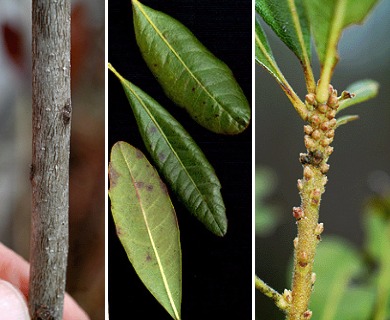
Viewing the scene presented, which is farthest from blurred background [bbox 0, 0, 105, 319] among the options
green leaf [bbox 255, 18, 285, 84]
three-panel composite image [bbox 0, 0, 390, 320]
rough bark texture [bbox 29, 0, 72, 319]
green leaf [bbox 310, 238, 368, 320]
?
green leaf [bbox 310, 238, 368, 320]

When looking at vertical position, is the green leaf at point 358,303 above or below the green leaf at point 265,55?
below

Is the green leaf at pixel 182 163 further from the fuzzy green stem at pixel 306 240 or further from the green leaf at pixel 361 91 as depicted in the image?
the green leaf at pixel 361 91

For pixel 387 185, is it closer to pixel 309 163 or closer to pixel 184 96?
pixel 309 163

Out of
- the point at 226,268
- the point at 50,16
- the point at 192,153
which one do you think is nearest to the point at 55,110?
the point at 50,16

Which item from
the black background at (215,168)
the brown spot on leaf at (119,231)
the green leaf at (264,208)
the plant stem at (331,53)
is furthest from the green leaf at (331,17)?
the brown spot on leaf at (119,231)

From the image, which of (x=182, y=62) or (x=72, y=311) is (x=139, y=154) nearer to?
(x=182, y=62)

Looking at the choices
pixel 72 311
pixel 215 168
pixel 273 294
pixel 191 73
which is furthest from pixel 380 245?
pixel 72 311
